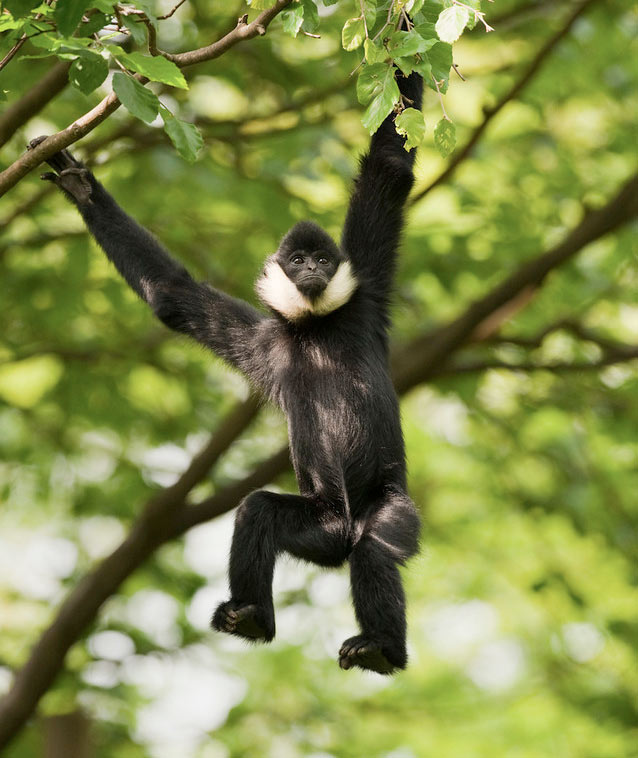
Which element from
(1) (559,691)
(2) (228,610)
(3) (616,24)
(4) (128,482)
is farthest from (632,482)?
(2) (228,610)

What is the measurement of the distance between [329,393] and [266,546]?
88 cm

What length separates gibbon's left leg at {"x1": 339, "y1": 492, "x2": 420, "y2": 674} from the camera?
468cm

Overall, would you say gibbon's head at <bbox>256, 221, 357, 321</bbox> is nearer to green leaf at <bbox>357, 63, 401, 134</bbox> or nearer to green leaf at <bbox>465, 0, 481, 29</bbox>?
green leaf at <bbox>357, 63, 401, 134</bbox>

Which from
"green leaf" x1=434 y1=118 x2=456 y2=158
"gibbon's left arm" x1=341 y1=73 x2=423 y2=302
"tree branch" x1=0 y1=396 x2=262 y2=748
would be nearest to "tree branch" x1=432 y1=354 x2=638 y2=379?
"tree branch" x1=0 y1=396 x2=262 y2=748

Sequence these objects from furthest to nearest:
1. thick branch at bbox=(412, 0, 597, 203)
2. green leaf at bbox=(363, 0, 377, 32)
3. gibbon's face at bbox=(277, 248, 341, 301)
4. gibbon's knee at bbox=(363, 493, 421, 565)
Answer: thick branch at bbox=(412, 0, 597, 203) → gibbon's face at bbox=(277, 248, 341, 301) → gibbon's knee at bbox=(363, 493, 421, 565) → green leaf at bbox=(363, 0, 377, 32)

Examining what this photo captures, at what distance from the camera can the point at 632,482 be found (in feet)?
32.6

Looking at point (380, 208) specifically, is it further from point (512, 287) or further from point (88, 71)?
point (512, 287)

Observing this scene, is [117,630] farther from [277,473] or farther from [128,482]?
[277,473]

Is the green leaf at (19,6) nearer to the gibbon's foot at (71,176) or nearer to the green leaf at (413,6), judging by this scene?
the green leaf at (413,6)

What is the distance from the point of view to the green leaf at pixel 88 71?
3.66 m

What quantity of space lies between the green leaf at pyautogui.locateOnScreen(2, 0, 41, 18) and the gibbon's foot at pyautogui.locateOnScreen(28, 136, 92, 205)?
6.36ft

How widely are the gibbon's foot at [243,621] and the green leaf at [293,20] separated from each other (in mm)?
2561

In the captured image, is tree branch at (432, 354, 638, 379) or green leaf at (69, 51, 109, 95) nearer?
green leaf at (69, 51, 109, 95)

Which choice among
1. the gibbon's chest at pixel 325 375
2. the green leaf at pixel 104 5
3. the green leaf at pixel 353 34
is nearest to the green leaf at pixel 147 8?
the green leaf at pixel 104 5
